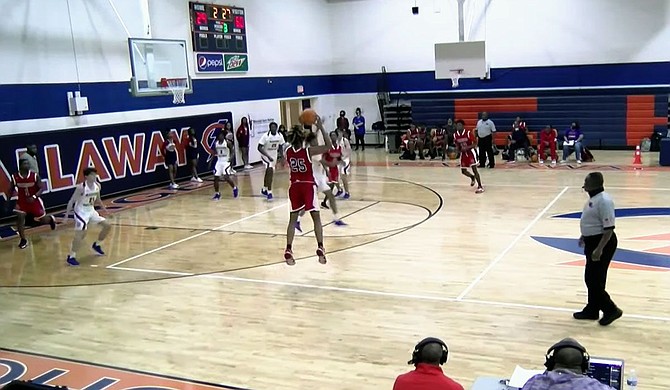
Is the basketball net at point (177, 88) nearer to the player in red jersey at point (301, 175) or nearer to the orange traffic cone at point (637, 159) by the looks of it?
the player in red jersey at point (301, 175)

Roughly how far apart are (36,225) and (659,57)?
61.5 ft

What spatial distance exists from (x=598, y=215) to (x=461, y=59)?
13.5 m

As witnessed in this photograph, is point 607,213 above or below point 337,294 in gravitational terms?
above

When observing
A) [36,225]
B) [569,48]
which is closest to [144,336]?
[36,225]

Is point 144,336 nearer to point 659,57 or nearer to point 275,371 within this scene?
point 275,371

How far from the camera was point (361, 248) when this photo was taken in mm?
10383

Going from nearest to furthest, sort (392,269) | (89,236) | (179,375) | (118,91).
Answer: (179,375) < (392,269) < (89,236) < (118,91)

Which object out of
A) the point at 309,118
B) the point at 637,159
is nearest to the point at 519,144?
the point at 637,159

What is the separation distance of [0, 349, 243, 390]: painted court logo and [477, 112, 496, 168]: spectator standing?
44.7 ft

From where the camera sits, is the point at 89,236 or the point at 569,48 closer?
the point at 89,236

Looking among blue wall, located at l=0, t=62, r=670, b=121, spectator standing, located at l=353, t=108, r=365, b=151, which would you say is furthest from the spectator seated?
spectator standing, located at l=353, t=108, r=365, b=151

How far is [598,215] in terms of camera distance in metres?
6.48

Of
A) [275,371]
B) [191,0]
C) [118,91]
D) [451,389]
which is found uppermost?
[191,0]

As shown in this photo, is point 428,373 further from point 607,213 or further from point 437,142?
point 437,142
